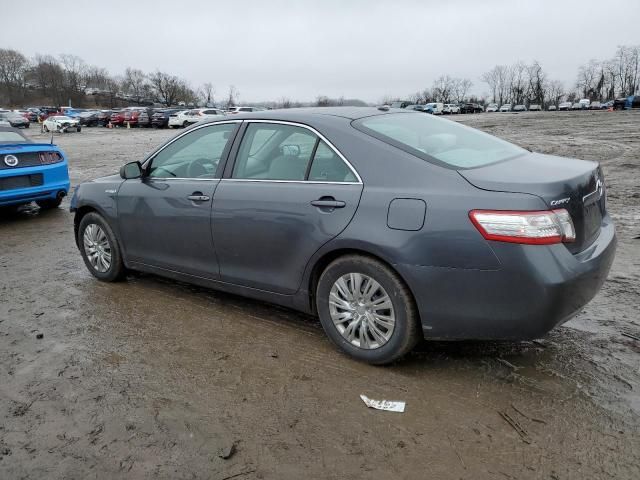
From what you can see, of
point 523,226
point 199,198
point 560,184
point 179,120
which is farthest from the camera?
point 179,120

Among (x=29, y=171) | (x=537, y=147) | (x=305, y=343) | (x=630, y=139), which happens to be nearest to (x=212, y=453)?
(x=305, y=343)

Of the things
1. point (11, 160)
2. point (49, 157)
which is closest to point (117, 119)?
point (49, 157)

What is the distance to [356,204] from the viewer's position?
3.27m

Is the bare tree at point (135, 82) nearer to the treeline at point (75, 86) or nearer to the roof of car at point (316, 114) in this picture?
the treeline at point (75, 86)

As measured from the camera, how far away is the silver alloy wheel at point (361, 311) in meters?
3.26

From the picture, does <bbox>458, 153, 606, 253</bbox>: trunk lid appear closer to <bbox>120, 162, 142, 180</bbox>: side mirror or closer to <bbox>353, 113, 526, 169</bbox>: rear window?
<bbox>353, 113, 526, 169</bbox>: rear window

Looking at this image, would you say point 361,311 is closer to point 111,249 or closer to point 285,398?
point 285,398

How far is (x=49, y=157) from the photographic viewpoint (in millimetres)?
8531

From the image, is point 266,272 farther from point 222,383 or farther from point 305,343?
point 222,383

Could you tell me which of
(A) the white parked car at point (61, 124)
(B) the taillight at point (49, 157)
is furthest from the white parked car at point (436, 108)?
(B) the taillight at point (49, 157)

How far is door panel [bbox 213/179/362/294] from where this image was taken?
3385 mm

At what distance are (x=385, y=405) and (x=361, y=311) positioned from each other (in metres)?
0.61

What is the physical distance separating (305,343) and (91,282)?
8.68 feet

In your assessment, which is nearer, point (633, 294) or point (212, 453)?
point (212, 453)
